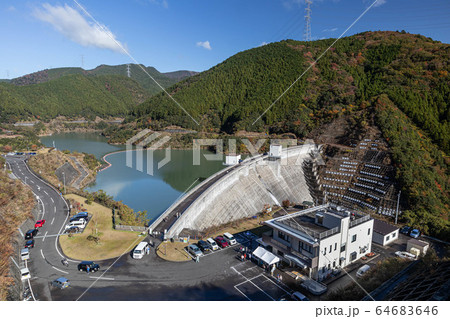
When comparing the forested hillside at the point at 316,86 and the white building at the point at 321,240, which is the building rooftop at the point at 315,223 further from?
the forested hillside at the point at 316,86

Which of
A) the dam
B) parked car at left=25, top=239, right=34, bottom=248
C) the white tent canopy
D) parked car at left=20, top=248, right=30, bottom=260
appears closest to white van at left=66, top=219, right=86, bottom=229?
parked car at left=25, top=239, right=34, bottom=248

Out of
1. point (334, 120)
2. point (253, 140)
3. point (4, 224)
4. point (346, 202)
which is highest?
point (334, 120)

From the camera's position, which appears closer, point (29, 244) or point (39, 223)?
point (29, 244)

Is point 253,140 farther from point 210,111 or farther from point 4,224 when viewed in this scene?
point 4,224

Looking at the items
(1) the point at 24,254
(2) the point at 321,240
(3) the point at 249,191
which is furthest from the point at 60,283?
(3) the point at 249,191

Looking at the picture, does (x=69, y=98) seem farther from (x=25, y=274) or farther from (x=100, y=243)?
(x=25, y=274)

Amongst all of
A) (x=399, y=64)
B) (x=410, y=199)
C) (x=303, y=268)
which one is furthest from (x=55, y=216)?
(x=399, y=64)
